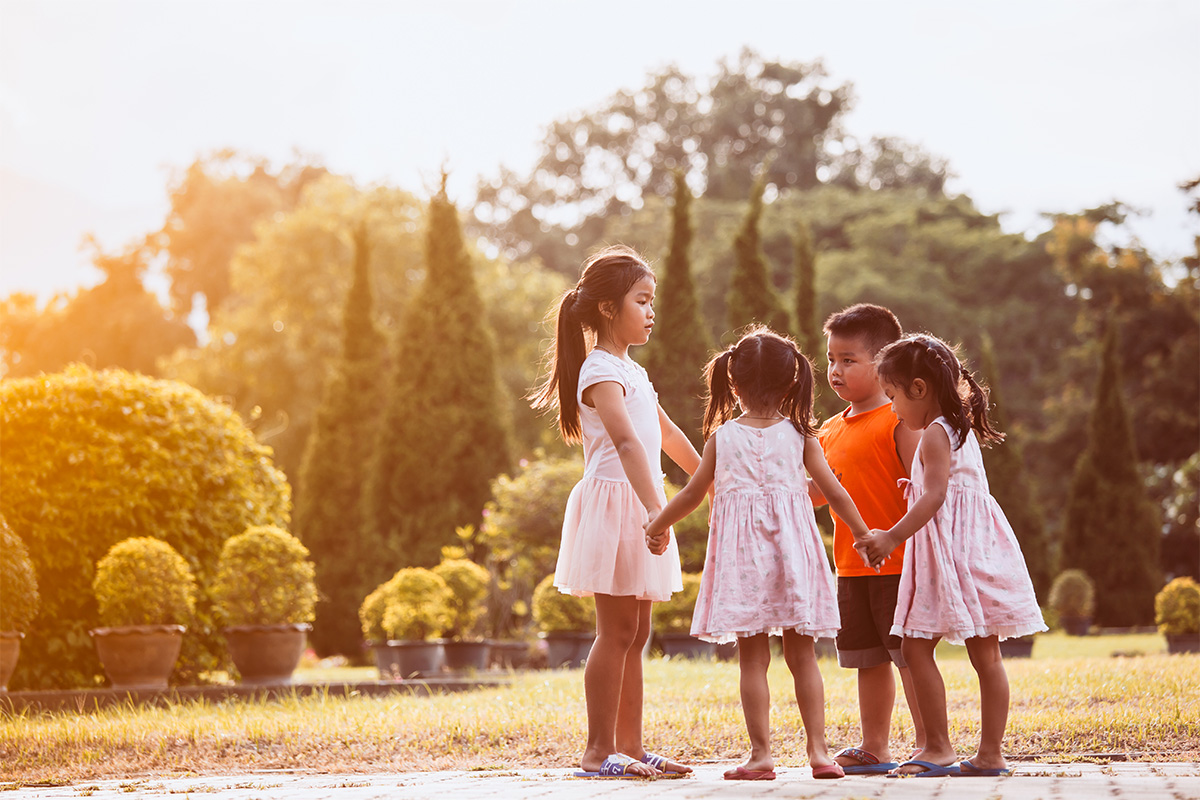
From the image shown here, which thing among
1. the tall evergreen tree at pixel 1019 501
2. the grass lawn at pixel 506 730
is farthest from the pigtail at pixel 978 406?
the tall evergreen tree at pixel 1019 501

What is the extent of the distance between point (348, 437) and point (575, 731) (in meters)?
12.9

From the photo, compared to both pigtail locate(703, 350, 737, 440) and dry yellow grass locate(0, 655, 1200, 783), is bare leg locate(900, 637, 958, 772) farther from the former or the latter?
pigtail locate(703, 350, 737, 440)

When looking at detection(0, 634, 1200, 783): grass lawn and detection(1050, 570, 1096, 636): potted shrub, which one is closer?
detection(0, 634, 1200, 783): grass lawn

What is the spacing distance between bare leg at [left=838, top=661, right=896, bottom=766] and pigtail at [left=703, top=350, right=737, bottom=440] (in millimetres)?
1063

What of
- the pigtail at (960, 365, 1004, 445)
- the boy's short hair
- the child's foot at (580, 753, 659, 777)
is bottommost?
the child's foot at (580, 753, 659, 777)

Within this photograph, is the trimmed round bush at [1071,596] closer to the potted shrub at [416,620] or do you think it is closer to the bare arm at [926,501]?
the potted shrub at [416,620]

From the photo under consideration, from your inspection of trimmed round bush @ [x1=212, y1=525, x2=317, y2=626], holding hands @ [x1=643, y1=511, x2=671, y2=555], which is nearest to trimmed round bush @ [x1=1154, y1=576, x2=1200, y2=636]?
trimmed round bush @ [x1=212, y1=525, x2=317, y2=626]

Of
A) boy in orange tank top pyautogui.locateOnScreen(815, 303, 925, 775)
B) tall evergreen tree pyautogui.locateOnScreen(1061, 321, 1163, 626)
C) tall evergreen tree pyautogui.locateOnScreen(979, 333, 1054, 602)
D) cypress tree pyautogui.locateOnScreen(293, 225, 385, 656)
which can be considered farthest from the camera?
tall evergreen tree pyautogui.locateOnScreen(979, 333, 1054, 602)

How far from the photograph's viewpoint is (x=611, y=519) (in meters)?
4.09

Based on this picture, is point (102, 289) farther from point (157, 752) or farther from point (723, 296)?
point (157, 752)

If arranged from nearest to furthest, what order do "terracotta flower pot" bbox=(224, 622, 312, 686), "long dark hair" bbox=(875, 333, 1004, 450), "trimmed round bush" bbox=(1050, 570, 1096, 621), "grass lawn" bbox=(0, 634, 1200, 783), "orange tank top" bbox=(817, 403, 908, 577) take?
"long dark hair" bbox=(875, 333, 1004, 450) < "orange tank top" bbox=(817, 403, 908, 577) < "grass lawn" bbox=(0, 634, 1200, 783) < "terracotta flower pot" bbox=(224, 622, 312, 686) < "trimmed round bush" bbox=(1050, 570, 1096, 621)

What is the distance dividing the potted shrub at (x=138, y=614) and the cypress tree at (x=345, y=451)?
8391mm

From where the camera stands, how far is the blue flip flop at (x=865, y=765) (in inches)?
159

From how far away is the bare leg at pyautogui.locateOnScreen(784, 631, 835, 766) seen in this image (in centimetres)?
378
